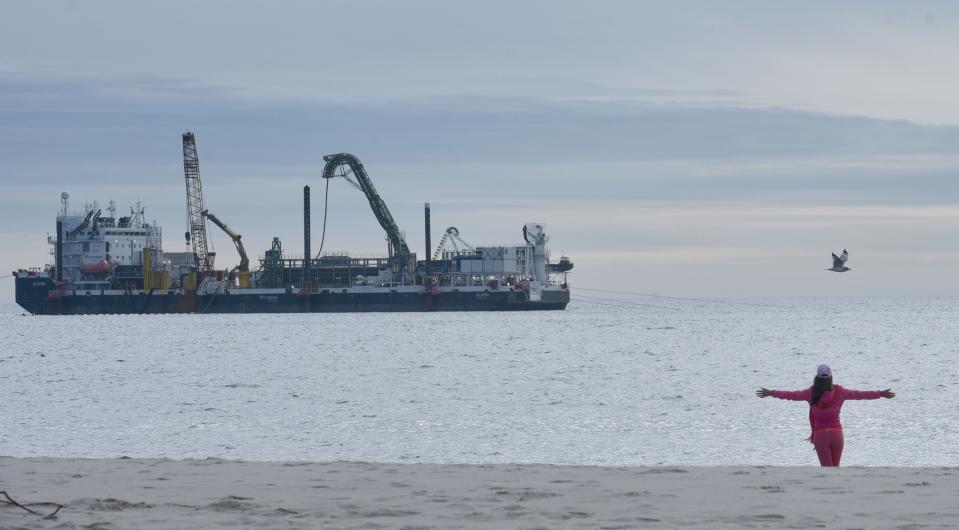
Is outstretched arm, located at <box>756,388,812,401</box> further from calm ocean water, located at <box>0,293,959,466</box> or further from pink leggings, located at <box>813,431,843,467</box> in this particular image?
calm ocean water, located at <box>0,293,959,466</box>

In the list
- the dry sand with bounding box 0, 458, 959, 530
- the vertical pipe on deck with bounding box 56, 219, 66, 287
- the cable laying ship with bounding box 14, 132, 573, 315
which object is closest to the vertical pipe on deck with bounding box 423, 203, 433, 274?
the cable laying ship with bounding box 14, 132, 573, 315

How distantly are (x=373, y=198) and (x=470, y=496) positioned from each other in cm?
14468

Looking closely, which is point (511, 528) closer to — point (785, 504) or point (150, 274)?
point (785, 504)

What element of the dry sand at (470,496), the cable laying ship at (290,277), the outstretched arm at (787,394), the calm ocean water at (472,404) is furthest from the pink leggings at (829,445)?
the cable laying ship at (290,277)

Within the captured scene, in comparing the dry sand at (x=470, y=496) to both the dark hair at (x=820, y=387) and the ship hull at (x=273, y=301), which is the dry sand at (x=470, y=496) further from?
the ship hull at (x=273, y=301)

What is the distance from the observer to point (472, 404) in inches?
1387

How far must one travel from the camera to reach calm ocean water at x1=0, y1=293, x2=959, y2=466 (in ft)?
79.9

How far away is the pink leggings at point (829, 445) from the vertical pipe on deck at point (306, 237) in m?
143

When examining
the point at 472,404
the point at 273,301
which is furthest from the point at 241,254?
the point at 472,404

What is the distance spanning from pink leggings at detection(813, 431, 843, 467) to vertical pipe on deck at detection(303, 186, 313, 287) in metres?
143

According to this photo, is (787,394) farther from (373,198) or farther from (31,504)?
(373,198)

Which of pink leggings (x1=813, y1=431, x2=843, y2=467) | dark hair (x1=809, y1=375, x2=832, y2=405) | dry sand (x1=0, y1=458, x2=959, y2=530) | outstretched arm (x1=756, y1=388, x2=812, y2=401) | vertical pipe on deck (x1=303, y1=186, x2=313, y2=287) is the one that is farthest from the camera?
vertical pipe on deck (x1=303, y1=186, x2=313, y2=287)

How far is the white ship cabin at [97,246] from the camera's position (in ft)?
500

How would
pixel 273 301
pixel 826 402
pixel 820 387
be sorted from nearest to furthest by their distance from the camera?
pixel 820 387 < pixel 826 402 < pixel 273 301
